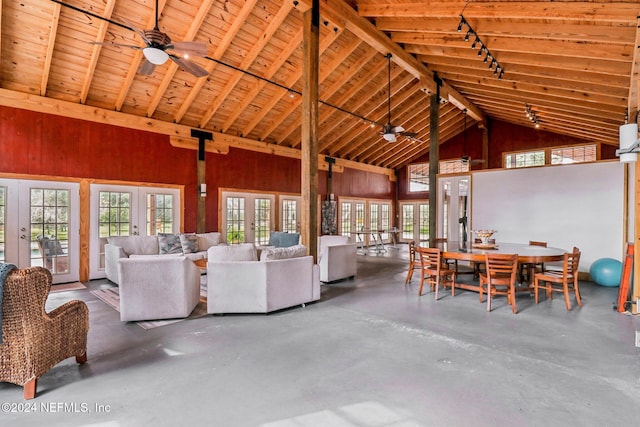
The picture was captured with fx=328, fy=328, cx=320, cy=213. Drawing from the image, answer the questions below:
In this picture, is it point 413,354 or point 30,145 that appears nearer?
point 413,354

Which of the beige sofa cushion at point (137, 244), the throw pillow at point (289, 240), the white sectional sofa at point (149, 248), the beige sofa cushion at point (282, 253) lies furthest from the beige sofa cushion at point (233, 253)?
the throw pillow at point (289, 240)

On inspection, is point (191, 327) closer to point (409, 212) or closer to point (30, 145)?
point (30, 145)

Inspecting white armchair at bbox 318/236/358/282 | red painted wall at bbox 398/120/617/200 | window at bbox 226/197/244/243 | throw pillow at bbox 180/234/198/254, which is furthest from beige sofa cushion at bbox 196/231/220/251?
red painted wall at bbox 398/120/617/200

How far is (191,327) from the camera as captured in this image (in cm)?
374

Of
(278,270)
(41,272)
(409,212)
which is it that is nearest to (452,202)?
(278,270)

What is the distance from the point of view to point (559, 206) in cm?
674

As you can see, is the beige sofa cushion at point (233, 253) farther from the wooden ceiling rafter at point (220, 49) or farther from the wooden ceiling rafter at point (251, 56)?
the wooden ceiling rafter at point (251, 56)

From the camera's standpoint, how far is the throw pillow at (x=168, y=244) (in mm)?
6578

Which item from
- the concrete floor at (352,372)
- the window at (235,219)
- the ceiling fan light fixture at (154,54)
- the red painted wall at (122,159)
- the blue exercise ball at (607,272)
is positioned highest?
the ceiling fan light fixture at (154,54)

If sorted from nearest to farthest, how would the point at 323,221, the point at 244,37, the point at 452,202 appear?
the point at 244,37, the point at 452,202, the point at 323,221

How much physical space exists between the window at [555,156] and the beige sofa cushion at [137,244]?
9.85 m

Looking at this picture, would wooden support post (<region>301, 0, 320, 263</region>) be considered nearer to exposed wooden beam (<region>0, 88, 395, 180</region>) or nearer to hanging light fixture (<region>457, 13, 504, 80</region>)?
hanging light fixture (<region>457, 13, 504, 80</region>)

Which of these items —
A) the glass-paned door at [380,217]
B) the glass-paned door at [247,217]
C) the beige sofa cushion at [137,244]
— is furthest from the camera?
the glass-paned door at [380,217]

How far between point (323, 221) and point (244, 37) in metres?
6.41
